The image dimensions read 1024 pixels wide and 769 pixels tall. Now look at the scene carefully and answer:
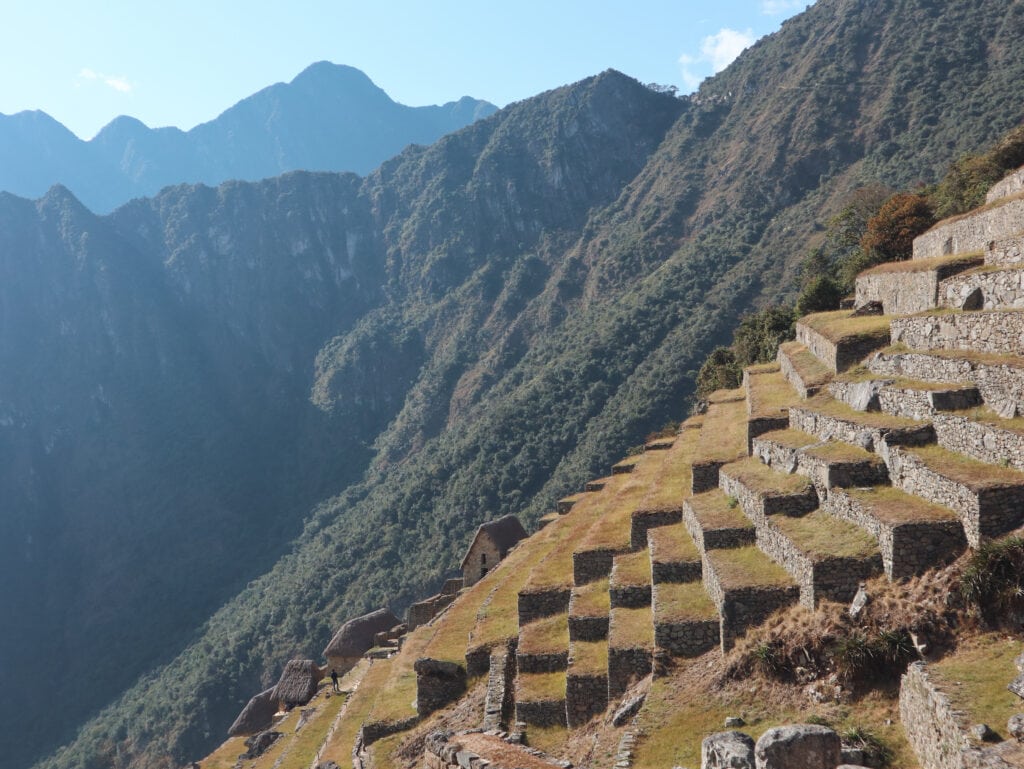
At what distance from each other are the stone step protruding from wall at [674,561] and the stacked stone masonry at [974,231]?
8142 millimetres

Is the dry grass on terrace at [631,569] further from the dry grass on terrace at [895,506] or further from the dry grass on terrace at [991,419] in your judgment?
the dry grass on terrace at [991,419]

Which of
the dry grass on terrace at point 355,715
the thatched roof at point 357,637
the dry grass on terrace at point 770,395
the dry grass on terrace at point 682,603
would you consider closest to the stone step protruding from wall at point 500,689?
the dry grass on terrace at point 682,603

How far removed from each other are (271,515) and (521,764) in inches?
5201

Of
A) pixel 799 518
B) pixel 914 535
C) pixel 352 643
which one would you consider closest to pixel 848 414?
pixel 799 518

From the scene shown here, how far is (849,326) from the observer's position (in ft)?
57.4

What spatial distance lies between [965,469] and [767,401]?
855cm

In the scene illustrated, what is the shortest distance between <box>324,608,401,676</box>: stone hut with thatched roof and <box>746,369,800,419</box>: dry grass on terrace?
20.4 metres

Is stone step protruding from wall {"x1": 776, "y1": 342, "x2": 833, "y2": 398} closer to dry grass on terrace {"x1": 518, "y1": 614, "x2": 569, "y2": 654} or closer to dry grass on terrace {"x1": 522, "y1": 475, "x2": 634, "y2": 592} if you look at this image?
dry grass on terrace {"x1": 522, "y1": 475, "x2": 634, "y2": 592}

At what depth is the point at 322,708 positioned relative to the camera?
26500 millimetres

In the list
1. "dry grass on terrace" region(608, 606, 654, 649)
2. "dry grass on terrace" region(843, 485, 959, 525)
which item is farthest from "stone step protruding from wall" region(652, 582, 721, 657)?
"dry grass on terrace" region(843, 485, 959, 525)

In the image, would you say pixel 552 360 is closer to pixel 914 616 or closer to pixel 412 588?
pixel 412 588

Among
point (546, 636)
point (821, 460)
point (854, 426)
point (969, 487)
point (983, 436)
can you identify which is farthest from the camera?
point (546, 636)

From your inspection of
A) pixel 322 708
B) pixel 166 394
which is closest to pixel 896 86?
pixel 322 708

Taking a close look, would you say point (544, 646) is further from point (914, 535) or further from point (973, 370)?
point (973, 370)
